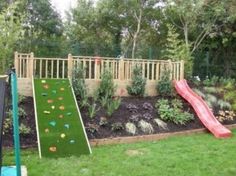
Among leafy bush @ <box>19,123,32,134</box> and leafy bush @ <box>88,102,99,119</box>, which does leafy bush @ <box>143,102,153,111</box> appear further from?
leafy bush @ <box>19,123,32,134</box>

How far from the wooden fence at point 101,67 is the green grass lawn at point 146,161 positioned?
3776 mm

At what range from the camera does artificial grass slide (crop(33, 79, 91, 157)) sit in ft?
27.9

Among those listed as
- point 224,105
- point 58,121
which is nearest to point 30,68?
point 58,121

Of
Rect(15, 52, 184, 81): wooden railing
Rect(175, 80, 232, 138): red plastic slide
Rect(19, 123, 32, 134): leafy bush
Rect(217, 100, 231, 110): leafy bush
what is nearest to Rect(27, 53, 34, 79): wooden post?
Rect(15, 52, 184, 81): wooden railing

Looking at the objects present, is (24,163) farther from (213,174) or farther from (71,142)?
(213,174)

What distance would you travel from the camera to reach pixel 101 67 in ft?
41.4

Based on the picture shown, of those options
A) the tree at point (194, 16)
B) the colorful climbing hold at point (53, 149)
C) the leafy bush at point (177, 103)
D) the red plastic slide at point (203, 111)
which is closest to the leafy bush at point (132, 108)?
the leafy bush at point (177, 103)

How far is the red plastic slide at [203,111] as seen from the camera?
10.5 m

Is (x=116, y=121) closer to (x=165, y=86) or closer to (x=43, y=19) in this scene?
(x=165, y=86)

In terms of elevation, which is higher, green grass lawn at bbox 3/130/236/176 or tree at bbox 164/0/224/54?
tree at bbox 164/0/224/54

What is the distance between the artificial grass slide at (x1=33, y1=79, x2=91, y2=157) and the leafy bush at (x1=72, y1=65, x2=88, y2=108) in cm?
20

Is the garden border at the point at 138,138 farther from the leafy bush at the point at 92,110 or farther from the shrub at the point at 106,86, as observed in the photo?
the shrub at the point at 106,86

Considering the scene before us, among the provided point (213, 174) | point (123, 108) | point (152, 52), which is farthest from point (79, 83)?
point (152, 52)

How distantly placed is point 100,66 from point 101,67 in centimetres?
12
